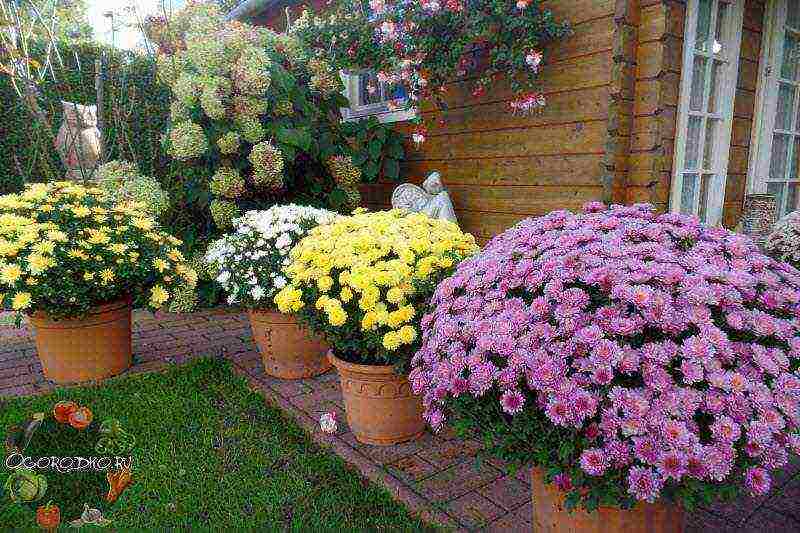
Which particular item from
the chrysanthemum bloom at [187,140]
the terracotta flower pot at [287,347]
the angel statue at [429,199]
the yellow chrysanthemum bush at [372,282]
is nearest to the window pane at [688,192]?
the angel statue at [429,199]

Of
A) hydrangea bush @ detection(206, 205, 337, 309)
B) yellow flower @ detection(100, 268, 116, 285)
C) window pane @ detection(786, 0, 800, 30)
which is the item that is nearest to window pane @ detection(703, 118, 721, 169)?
window pane @ detection(786, 0, 800, 30)

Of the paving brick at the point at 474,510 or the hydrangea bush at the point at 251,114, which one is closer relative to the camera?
the paving brick at the point at 474,510

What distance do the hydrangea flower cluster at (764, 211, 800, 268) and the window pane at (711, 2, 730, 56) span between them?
1309 mm

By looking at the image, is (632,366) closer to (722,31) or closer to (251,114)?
(722,31)

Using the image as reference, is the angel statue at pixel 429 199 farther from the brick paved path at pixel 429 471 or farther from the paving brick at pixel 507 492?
the paving brick at pixel 507 492

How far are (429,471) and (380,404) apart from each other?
375 millimetres

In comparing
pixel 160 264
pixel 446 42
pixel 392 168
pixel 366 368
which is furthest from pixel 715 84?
pixel 160 264

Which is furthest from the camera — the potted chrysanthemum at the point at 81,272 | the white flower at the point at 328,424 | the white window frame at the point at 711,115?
the white window frame at the point at 711,115

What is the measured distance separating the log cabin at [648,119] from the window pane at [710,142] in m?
0.01

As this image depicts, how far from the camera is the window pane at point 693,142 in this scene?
12.4 ft

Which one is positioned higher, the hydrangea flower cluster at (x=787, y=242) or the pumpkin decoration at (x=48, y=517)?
the hydrangea flower cluster at (x=787, y=242)

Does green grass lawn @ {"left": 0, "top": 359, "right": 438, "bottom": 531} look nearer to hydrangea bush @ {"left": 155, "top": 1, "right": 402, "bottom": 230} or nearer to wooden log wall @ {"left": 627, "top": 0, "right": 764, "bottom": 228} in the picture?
hydrangea bush @ {"left": 155, "top": 1, "right": 402, "bottom": 230}

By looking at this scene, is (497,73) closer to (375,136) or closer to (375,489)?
(375,136)

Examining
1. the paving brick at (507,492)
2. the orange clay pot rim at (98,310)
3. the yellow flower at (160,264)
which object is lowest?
the paving brick at (507,492)
